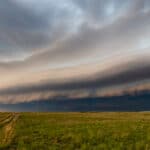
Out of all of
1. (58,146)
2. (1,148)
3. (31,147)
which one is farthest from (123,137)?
(1,148)

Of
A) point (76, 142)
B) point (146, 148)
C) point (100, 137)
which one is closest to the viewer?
point (146, 148)

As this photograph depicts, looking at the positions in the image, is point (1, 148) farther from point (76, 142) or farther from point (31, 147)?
point (76, 142)

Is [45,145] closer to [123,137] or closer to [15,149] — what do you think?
[15,149]

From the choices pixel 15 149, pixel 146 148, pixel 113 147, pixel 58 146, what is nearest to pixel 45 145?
pixel 58 146

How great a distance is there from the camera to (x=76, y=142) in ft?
91.9

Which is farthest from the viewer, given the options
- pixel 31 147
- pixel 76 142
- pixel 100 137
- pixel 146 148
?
pixel 100 137

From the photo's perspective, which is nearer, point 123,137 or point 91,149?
point 91,149

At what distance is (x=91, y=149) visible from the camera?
24375 millimetres

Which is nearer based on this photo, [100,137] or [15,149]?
[15,149]

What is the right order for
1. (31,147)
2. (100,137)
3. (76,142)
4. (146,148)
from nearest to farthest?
(146,148) < (31,147) < (76,142) < (100,137)

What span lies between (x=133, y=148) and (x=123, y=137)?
720 cm

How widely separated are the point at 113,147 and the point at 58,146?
442 centimetres

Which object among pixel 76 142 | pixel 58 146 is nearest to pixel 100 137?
pixel 76 142

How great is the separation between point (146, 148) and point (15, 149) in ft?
30.8
